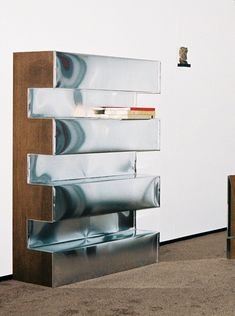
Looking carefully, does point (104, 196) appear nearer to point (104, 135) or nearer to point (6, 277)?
point (104, 135)

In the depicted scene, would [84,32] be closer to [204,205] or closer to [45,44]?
[45,44]

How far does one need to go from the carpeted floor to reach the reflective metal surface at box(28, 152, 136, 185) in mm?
804

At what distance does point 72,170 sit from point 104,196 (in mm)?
321

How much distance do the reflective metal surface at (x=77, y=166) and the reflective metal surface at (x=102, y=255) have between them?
0.51 meters

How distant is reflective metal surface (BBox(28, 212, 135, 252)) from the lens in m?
5.82

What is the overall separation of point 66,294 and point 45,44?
1.93 m

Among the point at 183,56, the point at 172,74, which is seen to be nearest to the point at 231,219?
the point at 172,74

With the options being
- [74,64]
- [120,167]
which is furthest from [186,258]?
[74,64]

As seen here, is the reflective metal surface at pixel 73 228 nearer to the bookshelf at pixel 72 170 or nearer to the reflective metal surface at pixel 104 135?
the bookshelf at pixel 72 170

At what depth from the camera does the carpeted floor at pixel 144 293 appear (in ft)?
16.3

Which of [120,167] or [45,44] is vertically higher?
[45,44]

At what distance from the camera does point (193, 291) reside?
5.47m

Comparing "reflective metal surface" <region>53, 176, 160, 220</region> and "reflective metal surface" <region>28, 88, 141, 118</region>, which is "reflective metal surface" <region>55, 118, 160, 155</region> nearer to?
→ "reflective metal surface" <region>28, 88, 141, 118</region>

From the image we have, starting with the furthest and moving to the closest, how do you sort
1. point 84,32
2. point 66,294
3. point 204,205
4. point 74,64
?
1. point 204,205
2. point 84,32
3. point 74,64
4. point 66,294
